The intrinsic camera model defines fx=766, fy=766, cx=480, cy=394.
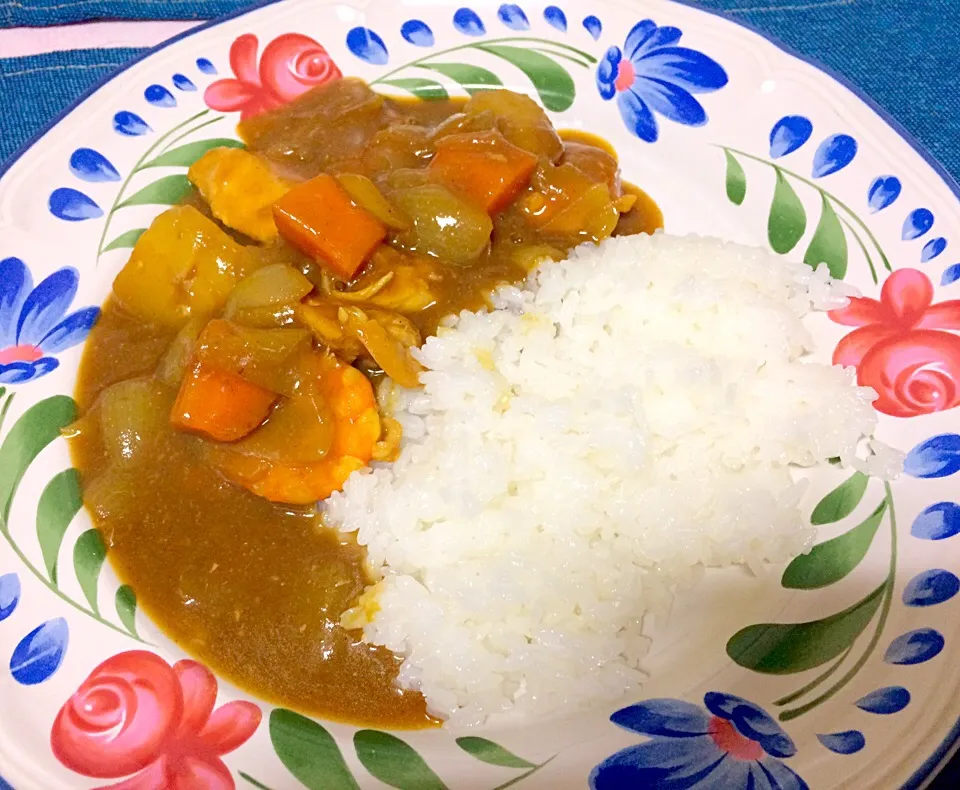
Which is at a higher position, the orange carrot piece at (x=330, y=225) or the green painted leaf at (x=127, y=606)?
the orange carrot piece at (x=330, y=225)

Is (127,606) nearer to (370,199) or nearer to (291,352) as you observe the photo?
(291,352)

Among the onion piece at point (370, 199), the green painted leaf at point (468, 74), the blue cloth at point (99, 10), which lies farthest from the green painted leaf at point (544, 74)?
the blue cloth at point (99, 10)

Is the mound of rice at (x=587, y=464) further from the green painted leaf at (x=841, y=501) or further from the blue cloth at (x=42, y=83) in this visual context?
the blue cloth at (x=42, y=83)

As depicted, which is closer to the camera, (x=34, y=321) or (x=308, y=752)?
(x=308, y=752)

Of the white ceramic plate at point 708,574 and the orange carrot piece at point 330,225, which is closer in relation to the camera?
the white ceramic plate at point 708,574

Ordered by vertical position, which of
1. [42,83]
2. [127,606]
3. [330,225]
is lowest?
[127,606]

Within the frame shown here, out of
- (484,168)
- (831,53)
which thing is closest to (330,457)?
(484,168)

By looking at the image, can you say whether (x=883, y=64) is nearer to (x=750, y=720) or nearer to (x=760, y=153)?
(x=760, y=153)
